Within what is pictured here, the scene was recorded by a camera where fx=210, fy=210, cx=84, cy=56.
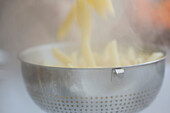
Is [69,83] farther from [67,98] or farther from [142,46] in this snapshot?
[142,46]

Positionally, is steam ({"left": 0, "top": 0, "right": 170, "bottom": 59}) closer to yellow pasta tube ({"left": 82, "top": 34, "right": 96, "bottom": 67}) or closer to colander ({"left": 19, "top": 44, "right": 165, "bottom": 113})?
yellow pasta tube ({"left": 82, "top": 34, "right": 96, "bottom": 67})

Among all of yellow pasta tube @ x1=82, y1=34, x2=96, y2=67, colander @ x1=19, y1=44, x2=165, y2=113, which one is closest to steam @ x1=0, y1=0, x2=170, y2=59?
yellow pasta tube @ x1=82, y1=34, x2=96, y2=67

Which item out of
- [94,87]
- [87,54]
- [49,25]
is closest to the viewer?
[94,87]

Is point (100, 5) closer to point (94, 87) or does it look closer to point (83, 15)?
point (83, 15)

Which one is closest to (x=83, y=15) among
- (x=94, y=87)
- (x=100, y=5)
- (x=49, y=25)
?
(x=100, y=5)

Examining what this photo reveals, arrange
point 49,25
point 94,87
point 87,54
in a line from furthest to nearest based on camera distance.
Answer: point 49,25, point 87,54, point 94,87

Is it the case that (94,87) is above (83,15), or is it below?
below

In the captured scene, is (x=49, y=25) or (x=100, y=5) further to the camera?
(x=49, y=25)

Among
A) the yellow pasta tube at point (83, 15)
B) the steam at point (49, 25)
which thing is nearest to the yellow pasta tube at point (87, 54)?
the yellow pasta tube at point (83, 15)
